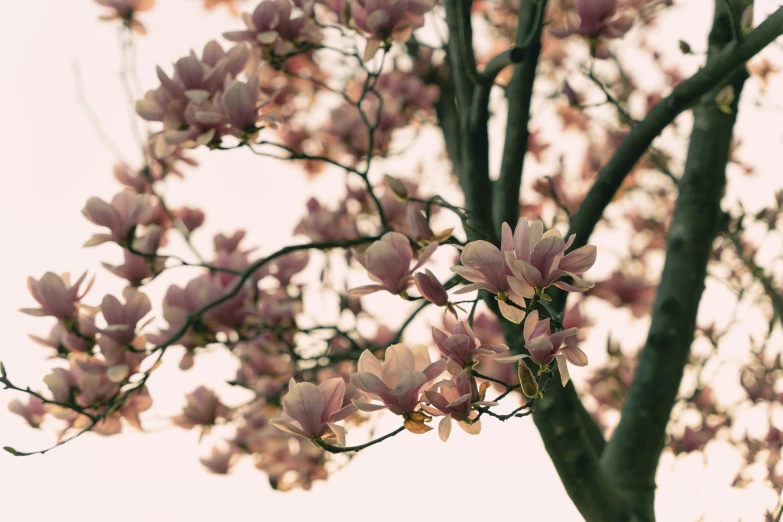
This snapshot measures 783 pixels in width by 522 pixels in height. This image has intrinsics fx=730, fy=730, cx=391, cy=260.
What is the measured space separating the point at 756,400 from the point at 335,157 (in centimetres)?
151

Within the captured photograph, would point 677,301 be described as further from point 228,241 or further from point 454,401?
point 228,241

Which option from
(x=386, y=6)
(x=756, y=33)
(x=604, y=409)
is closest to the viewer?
(x=756, y=33)

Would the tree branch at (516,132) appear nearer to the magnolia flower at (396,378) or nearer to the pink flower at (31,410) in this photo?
the magnolia flower at (396,378)

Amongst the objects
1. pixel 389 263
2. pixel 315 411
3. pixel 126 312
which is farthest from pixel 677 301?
pixel 126 312

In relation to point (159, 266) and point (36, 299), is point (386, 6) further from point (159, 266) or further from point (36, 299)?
point (36, 299)

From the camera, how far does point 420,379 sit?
869 millimetres

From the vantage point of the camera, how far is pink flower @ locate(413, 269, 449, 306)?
957mm

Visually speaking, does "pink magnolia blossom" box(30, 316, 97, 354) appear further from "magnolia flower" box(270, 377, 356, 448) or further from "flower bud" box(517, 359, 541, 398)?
"flower bud" box(517, 359, 541, 398)

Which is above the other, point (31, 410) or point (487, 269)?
point (31, 410)

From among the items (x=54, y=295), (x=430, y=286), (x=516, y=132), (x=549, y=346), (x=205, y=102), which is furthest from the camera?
(x=516, y=132)

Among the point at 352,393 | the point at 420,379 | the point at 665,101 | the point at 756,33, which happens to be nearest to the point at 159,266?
the point at 352,393

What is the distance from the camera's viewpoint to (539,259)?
33.5 inches

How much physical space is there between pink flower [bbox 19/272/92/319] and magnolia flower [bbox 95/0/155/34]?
26.0 inches

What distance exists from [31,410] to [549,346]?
1.24m
